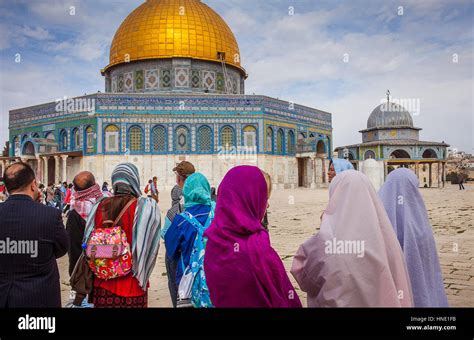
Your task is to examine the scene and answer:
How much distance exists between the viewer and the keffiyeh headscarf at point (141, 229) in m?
3.00

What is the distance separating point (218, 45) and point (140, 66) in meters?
5.89

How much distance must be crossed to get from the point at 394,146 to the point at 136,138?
24.2 metres

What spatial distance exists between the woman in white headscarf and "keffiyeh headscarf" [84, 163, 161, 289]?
1061 mm

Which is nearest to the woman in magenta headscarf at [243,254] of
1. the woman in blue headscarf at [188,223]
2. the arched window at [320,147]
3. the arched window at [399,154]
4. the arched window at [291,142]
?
the woman in blue headscarf at [188,223]

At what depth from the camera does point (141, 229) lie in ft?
9.86

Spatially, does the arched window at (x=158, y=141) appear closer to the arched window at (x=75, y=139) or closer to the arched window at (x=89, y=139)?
the arched window at (x=89, y=139)

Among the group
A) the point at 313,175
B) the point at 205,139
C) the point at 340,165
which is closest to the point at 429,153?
the point at 313,175

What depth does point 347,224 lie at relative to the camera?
2418 millimetres

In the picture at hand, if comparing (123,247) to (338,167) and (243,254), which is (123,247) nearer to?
(243,254)

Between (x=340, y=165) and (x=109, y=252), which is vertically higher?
(x=340, y=165)

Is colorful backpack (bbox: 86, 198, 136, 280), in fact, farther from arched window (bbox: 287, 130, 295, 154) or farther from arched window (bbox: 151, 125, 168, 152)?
arched window (bbox: 287, 130, 295, 154)

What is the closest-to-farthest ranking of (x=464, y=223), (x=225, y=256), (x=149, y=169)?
(x=225, y=256) < (x=464, y=223) < (x=149, y=169)
